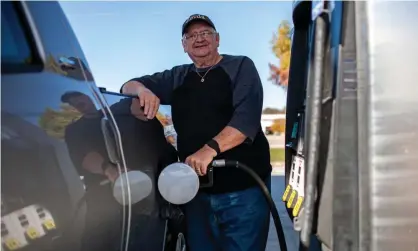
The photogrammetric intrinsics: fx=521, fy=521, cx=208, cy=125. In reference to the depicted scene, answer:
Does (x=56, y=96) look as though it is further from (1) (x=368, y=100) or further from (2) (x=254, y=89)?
(2) (x=254, y=89)

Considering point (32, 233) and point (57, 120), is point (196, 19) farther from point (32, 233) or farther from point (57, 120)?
point (32, 233)

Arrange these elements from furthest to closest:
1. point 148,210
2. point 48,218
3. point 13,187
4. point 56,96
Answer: point 148,210
point 56,96
point 48,218
point 13,187

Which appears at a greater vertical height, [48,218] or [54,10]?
[54,10]

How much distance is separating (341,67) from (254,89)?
3.83 ft

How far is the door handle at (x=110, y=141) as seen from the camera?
1.87m

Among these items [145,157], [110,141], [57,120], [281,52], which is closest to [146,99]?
[145,157]

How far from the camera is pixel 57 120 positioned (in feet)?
5.02

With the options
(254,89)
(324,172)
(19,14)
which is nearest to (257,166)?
(254,89)

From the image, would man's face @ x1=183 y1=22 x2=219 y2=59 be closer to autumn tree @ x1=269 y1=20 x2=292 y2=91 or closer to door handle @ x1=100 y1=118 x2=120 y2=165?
autumn tree @ x1=269 y1=20 x2=292 y2=91

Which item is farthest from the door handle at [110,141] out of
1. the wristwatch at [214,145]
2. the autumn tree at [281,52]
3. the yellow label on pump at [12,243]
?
the autumn tree at [281,52]

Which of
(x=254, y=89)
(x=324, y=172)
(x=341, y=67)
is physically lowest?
(x=324, y=172)

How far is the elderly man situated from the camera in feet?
9.18

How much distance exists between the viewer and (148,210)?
226 centimetres

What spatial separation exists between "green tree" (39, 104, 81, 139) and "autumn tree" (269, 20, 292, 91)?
2.26 metres
